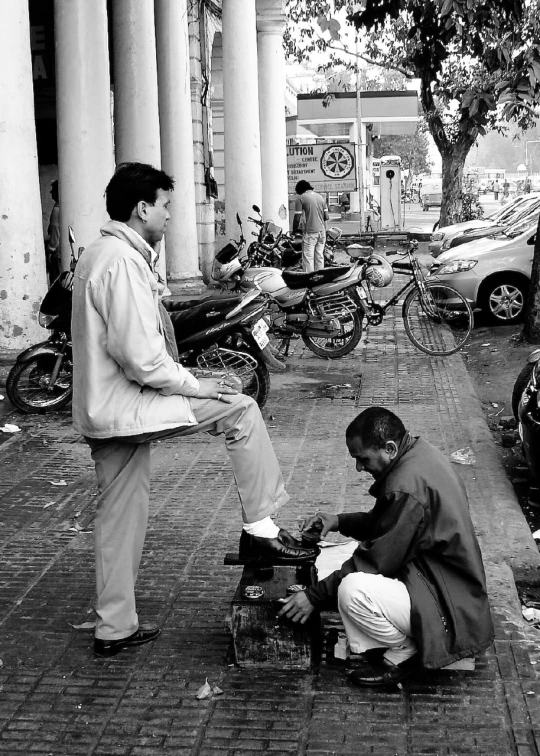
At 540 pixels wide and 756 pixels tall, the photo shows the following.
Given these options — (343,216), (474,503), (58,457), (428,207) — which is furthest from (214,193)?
(428,207)

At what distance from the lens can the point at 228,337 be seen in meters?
8.29

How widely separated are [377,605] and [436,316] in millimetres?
7848

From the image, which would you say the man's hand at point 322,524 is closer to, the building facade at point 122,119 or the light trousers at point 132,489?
the light trousers at point 132,489

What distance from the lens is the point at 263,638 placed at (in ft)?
12.5

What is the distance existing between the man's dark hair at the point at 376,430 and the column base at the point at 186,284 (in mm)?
11294

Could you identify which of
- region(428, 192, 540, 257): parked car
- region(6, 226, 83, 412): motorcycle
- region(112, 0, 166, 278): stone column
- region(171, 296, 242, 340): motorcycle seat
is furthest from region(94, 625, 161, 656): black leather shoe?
region(428, 192, 540, 257): parked car

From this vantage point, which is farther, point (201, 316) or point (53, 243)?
point (53, 243)

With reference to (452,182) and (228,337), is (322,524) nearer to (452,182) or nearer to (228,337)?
(228,337)

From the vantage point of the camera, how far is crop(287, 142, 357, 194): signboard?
23.1m

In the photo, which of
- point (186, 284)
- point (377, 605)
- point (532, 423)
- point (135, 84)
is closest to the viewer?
point (377, 605)

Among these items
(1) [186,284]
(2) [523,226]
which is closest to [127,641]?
(1) [186,284]

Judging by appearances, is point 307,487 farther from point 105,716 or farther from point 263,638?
point 105,716

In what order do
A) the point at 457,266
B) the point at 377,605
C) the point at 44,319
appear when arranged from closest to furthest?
the point at 377,605 < the point at 44,319 < the point at 457,266

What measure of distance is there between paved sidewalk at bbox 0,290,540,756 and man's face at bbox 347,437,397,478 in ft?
2.69
